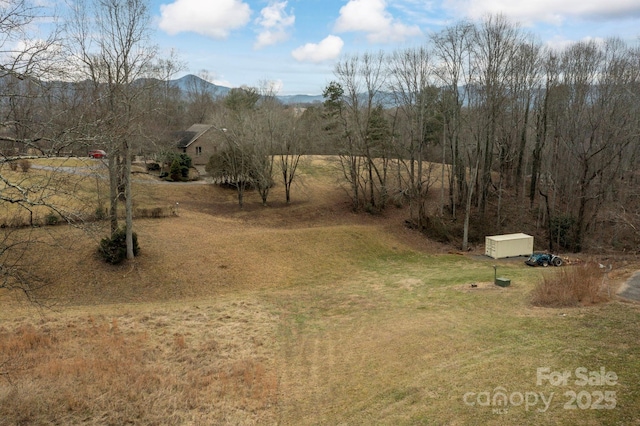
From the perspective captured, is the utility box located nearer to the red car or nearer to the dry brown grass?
the dry brown grass

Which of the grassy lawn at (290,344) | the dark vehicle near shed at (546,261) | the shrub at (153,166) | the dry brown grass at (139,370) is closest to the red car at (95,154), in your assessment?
the grassy lawn at (290,344)

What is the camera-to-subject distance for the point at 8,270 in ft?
20.1

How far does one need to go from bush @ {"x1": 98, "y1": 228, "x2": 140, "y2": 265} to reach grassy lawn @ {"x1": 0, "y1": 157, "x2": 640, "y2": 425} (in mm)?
427

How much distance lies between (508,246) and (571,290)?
11.9 metres

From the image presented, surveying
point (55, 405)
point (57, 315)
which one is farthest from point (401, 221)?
point (55, 405)

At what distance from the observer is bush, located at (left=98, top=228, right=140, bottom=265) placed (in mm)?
16672

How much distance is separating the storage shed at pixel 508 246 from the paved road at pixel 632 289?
9249 mm

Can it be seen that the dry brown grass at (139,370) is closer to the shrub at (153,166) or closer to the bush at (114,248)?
the bush at (114,248)

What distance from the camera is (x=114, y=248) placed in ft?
55.2

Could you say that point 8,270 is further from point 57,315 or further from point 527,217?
point 527,217

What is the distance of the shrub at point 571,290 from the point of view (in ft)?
39.6

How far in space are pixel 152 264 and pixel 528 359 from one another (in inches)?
569

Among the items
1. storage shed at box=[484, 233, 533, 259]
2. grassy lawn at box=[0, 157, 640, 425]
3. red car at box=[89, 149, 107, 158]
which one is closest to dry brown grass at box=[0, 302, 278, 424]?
grassy lawn at box=[0, 157, 640, 425]

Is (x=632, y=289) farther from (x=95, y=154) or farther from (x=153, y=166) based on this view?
(x=153, y=166)
